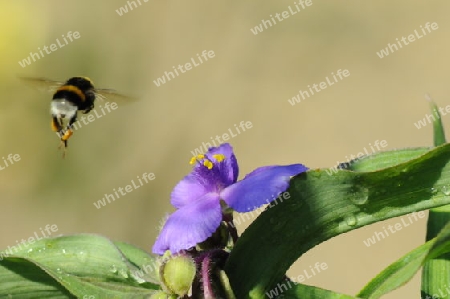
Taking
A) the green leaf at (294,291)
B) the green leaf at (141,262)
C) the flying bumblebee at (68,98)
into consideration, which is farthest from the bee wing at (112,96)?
the green leaf at (294,291)

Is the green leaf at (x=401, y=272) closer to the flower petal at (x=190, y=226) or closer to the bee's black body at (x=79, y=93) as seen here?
the flower petal at (x=190, y=226)

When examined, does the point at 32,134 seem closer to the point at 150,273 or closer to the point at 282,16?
the point at 282,16

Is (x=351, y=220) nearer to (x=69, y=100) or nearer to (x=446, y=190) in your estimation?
(x=446, y=190)

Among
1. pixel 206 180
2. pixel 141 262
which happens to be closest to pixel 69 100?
pixel 141 262

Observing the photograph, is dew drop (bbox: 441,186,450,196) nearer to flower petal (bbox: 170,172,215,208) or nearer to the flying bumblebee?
flower petal (bbox: 170,172,215,208)

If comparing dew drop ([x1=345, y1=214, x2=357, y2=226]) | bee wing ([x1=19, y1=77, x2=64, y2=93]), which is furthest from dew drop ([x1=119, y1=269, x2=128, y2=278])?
bee wing ([x1=19, y1=77, x2=64, y2=93])

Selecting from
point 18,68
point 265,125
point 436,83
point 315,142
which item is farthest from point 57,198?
point 436,83
